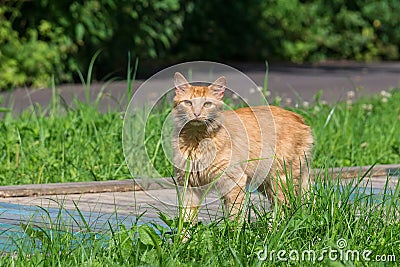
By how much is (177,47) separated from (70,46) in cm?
589

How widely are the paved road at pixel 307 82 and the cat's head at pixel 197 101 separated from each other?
6675 mm

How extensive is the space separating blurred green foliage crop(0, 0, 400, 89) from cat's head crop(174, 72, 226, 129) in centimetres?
546

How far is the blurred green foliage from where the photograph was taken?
46.2ft

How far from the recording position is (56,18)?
14164mm

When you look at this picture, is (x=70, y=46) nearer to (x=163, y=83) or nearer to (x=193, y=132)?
(x=163, y=83)

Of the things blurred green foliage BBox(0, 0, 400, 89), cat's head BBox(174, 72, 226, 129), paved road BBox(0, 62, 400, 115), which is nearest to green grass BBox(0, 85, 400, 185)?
cat's head BBox(174, 72, 226, 129)

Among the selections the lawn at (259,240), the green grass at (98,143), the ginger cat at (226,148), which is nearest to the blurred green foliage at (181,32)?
the green grass at (98,143)

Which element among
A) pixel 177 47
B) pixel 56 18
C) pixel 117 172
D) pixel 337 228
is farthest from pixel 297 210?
pixel 177 47

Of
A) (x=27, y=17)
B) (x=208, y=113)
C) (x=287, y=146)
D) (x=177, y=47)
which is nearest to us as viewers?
(x=208, y=113)

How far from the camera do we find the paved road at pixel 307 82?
1333 centimetres

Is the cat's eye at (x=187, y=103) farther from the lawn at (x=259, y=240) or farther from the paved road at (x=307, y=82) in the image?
the paved road at (x=307, y=82)

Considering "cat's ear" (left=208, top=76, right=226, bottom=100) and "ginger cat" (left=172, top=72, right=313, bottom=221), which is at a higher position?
"cat's ear" (left=208, top=76, right=226, bottom=100)

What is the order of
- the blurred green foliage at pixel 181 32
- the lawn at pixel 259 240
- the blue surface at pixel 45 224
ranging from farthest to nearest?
the blurred green foliage at pixel 181 32 → the blue surface at pixel 45 224 → the lawn at pixel 259 240

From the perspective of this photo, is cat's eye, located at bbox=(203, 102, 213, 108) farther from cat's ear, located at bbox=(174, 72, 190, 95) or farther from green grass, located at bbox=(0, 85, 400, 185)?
green grass, located at bbox=(0, 85, 400, 185)
